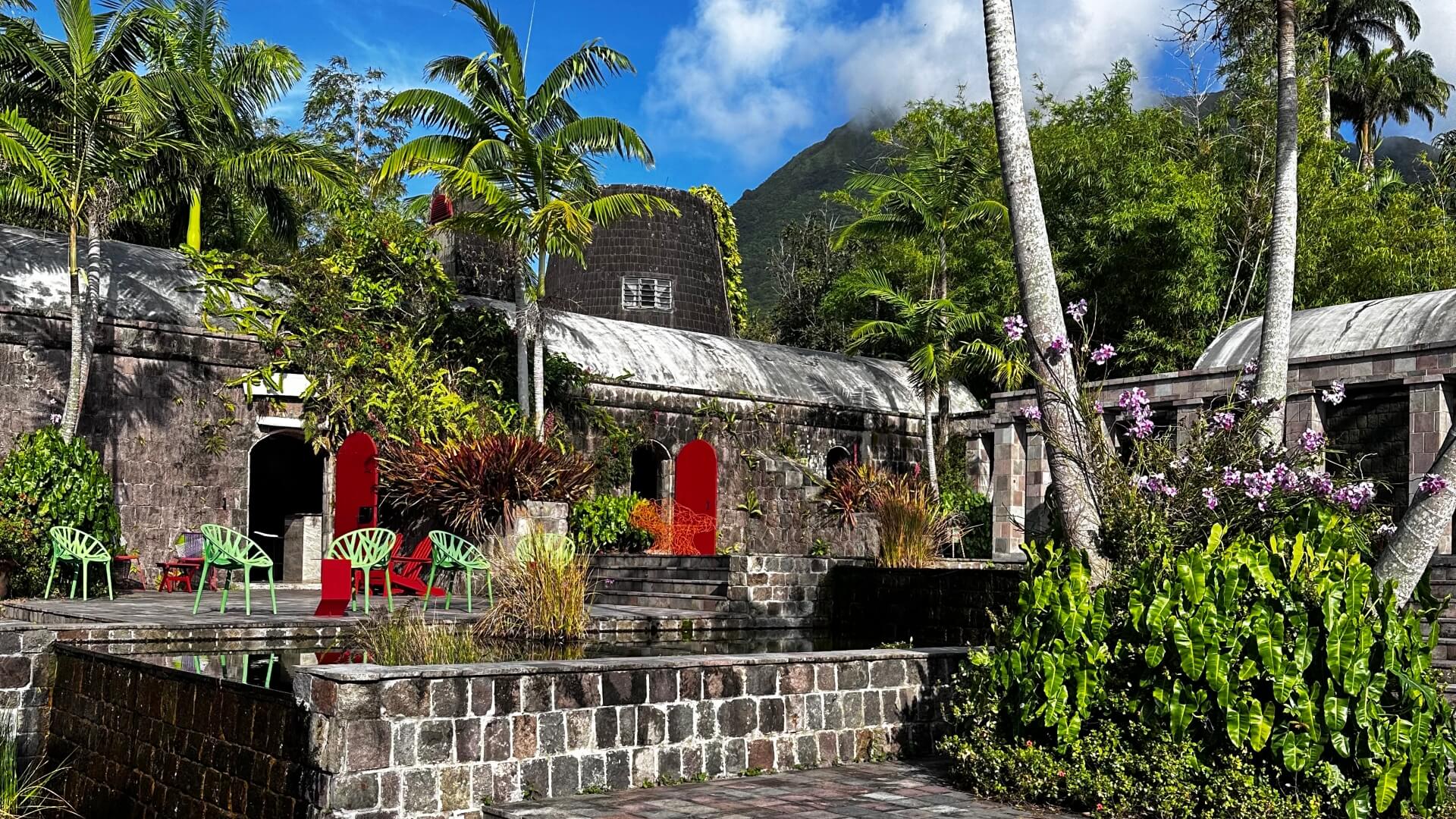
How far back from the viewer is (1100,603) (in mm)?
6086

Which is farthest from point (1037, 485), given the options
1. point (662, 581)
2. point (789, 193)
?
point (789, 193)

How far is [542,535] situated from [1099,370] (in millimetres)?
17545

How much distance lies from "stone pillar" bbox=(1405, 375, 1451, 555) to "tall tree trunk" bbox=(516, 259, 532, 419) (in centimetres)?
1013

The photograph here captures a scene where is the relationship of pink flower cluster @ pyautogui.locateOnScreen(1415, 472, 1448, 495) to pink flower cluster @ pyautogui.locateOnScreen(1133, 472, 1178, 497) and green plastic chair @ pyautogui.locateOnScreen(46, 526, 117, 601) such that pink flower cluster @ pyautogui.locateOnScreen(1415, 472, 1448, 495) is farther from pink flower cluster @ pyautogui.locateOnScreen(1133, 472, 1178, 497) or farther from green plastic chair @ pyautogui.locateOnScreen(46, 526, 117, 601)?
green plastic chair @ pyautogui.locateOnScreen(46, 526, 117, 601)

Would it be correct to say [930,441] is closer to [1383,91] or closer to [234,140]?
[234,140]

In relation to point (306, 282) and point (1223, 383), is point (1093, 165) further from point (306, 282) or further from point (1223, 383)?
point (306, 282)

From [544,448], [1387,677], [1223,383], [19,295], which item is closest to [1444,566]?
[1387,677]

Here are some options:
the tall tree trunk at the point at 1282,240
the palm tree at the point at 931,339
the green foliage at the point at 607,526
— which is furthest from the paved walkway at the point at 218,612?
the palm tree at the point at 931,339

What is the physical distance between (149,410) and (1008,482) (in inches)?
439

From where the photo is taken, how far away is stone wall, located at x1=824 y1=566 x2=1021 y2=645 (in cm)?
1219

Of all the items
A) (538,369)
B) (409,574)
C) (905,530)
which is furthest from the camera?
(538,369)

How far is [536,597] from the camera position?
407 inches

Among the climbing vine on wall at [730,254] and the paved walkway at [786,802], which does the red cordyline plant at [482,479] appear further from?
the climbing vine on wall at [730,254]

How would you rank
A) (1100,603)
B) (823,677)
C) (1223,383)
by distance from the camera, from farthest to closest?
(1223,383)
(823,677)
(1100,603)
